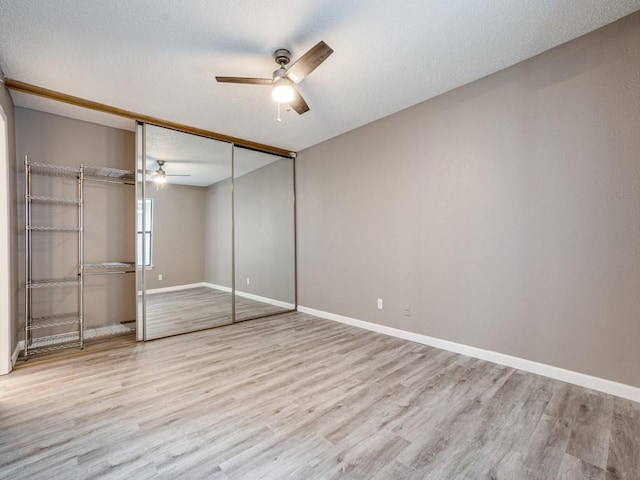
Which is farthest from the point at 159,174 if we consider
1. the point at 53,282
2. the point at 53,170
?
the point at 53,282

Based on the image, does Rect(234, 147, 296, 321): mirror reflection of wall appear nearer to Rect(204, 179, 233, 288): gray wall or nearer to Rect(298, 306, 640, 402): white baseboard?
Rect(204, 179, 233, 288): gray wall

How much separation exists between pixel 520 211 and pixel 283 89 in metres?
2.37

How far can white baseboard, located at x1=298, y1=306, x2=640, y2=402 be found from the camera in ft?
7.11

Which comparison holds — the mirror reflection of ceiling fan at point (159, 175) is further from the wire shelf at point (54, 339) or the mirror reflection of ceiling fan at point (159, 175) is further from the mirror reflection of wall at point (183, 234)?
the wire shelf at point (54, 339)

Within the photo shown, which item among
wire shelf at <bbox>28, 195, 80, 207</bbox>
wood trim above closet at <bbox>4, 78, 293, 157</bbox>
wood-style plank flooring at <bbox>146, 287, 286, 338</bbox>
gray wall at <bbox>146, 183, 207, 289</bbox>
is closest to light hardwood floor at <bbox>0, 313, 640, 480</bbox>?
wood-style plank flooring at <bbox>146, 287, 286, 338</bbox>

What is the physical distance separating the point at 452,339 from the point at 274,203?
3.37m

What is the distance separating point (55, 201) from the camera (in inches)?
133

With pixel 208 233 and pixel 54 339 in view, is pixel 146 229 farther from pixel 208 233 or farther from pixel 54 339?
pixel 54 339

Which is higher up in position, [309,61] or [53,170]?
[309,61]

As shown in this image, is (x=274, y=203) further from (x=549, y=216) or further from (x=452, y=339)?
(x=549, y=216)

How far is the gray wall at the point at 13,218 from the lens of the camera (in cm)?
271

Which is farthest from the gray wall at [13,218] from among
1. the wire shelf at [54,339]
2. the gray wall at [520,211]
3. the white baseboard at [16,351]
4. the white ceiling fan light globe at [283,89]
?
the gray wall at [520,211]

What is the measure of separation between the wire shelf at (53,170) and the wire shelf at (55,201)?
29cm

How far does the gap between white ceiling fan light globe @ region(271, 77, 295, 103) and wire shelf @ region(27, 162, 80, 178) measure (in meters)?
2.67
